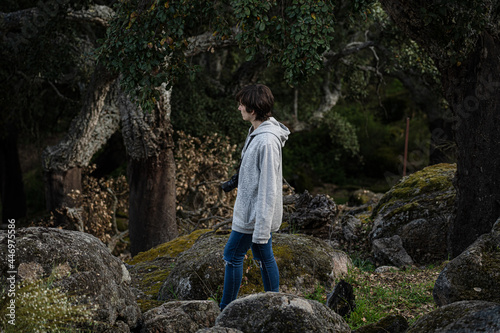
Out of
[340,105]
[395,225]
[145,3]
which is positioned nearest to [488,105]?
[395,225]

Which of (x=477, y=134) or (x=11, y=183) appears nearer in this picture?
(x=477, y=134)

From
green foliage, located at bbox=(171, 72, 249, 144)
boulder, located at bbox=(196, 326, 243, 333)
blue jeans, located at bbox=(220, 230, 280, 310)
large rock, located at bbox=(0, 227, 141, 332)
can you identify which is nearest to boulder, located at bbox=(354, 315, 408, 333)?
blue jeans, located at bbox=(220, 230, 280, 310)

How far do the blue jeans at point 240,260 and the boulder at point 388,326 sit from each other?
89 centimetres

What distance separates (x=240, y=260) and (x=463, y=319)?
1853 millimetres

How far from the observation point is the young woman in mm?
4262

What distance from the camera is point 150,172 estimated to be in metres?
9.39

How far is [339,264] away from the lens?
6.22 metres

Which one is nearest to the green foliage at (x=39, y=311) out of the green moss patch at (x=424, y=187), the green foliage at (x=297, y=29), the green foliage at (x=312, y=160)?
the green foliage at (x=297, y=29)

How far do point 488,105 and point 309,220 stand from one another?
2.97 meters

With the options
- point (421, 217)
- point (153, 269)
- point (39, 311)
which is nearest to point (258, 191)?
point (39, 311)

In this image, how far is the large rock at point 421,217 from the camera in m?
7.35

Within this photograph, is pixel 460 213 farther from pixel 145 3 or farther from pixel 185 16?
pixel 145 3

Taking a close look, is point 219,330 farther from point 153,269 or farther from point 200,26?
point 200,26

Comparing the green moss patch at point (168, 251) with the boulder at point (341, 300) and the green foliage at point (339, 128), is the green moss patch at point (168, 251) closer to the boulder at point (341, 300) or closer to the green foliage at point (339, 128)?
the boulder at point (341, 300)
